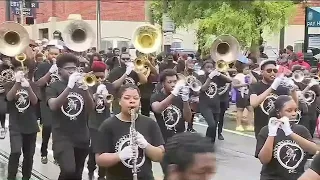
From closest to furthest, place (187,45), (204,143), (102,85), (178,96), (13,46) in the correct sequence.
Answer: (204,143), (178,96), (102,85), (13,46), (187,45)

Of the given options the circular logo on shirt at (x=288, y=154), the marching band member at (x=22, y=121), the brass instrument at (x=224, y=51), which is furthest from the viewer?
the brass instrument at (x=224, y=51)

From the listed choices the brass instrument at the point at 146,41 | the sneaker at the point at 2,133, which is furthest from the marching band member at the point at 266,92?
the sneaker at the point at 2,133

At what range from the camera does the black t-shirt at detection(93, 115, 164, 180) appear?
185 inches

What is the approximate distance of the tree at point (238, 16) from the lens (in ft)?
62.4

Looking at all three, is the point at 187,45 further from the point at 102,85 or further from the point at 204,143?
the point at 204,143

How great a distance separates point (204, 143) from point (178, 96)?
4.16m

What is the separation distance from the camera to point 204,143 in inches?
106

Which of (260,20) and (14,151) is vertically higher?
(260,20)

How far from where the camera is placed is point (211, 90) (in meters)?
10.6

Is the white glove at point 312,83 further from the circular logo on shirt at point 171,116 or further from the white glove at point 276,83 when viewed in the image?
the circular logo on shirt at point 171,116

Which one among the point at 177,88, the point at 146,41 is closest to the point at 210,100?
the point at 146,41

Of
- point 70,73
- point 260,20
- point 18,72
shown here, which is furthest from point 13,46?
point 260,20

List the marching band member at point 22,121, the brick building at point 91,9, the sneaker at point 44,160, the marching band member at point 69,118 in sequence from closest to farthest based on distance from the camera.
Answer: the marching band member at point 69,118, the marching band member at point 22,121, the sneaker at point 44,160, the brick building at point 91,9

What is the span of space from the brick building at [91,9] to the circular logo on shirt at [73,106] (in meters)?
27.3
